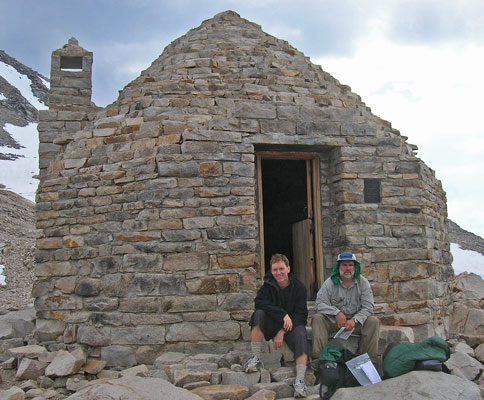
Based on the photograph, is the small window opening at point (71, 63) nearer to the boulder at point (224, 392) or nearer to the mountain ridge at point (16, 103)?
the boulder at point (224, 392)

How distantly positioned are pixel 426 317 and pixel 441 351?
1.78 metres

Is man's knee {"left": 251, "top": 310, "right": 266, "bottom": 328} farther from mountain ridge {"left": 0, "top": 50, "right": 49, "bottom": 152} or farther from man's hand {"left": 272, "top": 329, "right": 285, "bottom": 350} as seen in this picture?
mountain ridge {"left": 0, "top": 50, "right": 49, "bottom": 152}

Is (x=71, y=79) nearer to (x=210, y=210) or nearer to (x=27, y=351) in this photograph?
(x=210, y=210)

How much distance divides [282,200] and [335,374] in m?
6.51

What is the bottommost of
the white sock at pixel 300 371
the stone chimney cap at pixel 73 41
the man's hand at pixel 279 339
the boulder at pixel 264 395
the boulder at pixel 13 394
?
the boulder at pixel 13 394

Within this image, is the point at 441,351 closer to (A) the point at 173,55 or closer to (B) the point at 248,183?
(B) the point at 248,183

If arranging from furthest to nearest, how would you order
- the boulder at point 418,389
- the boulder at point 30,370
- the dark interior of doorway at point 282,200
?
the dark interior of doorway at point 282,200 → the boulder at point 30,370 → the boulder at point 418,389

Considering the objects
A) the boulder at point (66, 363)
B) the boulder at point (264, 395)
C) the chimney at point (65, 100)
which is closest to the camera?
the boulder at point (264, 395)

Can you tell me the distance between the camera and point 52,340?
20.5 ft

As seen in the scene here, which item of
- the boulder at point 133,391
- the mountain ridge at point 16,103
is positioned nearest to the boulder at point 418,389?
the boulder at point 133,391

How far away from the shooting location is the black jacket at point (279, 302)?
495 centimetres

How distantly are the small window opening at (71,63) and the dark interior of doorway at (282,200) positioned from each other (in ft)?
12.8

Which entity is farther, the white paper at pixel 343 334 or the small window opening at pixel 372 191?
the small window opening at pixel 372 191

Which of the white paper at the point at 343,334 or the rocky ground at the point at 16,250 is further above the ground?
the rocky ground at the point at 16,250
